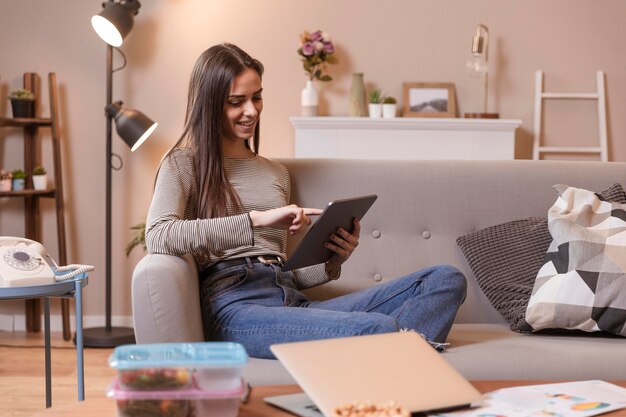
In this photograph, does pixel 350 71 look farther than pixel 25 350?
Yes

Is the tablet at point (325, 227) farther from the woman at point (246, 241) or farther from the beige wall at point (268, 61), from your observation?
the beige wall at point (268, 61)

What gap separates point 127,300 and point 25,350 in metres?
0.65

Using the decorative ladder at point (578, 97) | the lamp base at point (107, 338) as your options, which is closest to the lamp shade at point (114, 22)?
the lamp base at point (107, 338)

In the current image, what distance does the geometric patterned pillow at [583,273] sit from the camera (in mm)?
2172

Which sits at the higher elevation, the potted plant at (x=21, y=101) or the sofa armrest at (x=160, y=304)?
the potted plant at (x=21, y=101)

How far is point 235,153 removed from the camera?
2.34m

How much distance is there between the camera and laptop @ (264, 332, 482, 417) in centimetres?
125

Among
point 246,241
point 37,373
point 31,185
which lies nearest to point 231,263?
point 246,241

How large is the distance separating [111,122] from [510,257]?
7.73ft

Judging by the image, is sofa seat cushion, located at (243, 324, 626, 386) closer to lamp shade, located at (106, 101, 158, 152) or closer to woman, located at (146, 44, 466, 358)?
woman, located at (146, 44, 466, 358)

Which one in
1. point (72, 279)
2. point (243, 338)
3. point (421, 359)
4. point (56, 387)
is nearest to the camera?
point (421, 359)

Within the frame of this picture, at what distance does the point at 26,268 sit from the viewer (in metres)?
2.13

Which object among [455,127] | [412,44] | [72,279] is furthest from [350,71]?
[72,279]

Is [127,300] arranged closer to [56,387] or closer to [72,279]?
[56,387]
